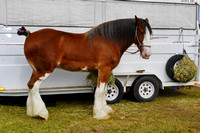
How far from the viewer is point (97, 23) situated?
5445mm

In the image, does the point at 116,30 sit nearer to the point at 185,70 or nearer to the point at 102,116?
the point at 102,116

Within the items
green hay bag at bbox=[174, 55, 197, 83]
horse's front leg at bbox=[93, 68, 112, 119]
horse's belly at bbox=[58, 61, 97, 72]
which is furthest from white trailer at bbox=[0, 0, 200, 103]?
horse's front leg at bbox=[93, 68, 112, 119]

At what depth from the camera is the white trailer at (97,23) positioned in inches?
195

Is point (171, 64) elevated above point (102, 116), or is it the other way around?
point (171, 64)

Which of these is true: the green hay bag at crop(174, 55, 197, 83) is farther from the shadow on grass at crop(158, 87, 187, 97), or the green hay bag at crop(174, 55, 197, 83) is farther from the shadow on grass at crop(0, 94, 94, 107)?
the shadow on grass at crop(0, 94, 94, 107)

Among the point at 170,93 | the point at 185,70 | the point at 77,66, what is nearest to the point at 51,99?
the point at 77,66

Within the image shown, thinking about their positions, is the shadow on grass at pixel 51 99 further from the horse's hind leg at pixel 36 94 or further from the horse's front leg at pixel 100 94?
the horse's front leg at pixel 100 94

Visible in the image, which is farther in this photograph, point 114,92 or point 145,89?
point 145,89

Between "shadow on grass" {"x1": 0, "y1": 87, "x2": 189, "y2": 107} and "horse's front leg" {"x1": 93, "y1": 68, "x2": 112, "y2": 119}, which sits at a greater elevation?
"horse's front leg" {"x1": 93, "y1": 68, "x2": 112, "y2": 119}

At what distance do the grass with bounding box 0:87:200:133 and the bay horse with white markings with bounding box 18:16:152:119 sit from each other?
0.30 metres

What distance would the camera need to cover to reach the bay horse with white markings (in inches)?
169

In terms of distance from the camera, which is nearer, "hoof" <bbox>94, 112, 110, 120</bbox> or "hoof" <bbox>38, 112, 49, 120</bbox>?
"hoof" <bbox>38, 112, 49, 120</bbox>

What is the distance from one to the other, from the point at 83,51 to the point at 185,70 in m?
2.95

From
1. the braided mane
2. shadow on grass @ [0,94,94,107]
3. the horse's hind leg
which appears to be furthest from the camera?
shadow on grass @ [0,94,94,107]
